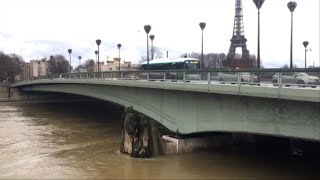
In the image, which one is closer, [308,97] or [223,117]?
[308,97]

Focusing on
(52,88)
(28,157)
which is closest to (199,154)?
(28,157)

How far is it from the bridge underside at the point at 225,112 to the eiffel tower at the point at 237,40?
34649mm

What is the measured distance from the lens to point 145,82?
30.7m

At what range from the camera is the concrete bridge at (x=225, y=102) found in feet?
61.3

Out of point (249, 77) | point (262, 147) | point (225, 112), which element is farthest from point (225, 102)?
point (262, 147)

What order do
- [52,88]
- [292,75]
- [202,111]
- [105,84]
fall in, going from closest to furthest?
[292,75]
[202,111]
[105,84]
[52,88]

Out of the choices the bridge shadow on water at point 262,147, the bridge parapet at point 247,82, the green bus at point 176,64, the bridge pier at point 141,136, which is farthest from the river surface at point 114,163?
the green bus at point 176,64

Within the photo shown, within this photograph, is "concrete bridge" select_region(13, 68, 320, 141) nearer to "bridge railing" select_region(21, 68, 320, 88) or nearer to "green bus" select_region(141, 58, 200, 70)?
"bridge railing" select_region(21, 68, 320, 88)

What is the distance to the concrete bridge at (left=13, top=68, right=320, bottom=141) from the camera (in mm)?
18688

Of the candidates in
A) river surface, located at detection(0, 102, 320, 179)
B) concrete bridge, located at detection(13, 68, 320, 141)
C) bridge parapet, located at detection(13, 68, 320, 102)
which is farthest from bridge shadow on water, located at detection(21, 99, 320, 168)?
bridge parapet, located at detection(13, 68, 320, 102)

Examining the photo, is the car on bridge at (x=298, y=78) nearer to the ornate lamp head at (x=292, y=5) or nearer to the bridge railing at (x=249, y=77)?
the bridge railing at (x=249, y=77)

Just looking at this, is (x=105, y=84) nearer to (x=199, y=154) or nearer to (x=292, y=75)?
(x=199, y=154)

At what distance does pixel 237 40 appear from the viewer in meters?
66.5

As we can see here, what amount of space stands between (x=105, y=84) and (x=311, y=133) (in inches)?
951
